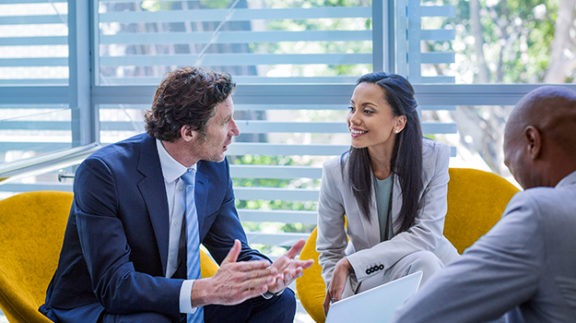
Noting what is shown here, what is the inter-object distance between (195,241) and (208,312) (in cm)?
23

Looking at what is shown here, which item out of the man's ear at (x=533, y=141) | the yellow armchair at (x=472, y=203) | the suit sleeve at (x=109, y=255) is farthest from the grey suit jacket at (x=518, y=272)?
the yellow armchair at (x=472, y=203)

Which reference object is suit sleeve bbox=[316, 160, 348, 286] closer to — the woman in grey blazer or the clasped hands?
the woman in grey blazer

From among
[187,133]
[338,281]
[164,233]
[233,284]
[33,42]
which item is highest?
[33,42]

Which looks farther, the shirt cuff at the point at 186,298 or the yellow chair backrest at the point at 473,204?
the yellow chair backrest at the point at 473,204

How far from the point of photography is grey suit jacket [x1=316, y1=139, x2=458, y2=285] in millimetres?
2941

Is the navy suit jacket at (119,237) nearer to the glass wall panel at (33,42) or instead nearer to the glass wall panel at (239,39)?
the glass wall panel at (33,42)

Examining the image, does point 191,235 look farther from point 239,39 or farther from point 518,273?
point 239,39

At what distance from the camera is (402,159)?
10.0 feet

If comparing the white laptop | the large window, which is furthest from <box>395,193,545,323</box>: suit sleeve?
the large window

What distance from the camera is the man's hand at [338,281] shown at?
2775mm

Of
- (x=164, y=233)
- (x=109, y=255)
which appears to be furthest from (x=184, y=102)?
(x=109, y=255)

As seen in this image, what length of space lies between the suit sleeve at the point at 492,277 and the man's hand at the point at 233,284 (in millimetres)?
996

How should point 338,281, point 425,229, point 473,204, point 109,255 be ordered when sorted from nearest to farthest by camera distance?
point 109,255, point 338,281, point 425,229, point 473,204

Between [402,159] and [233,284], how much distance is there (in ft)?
3.41
